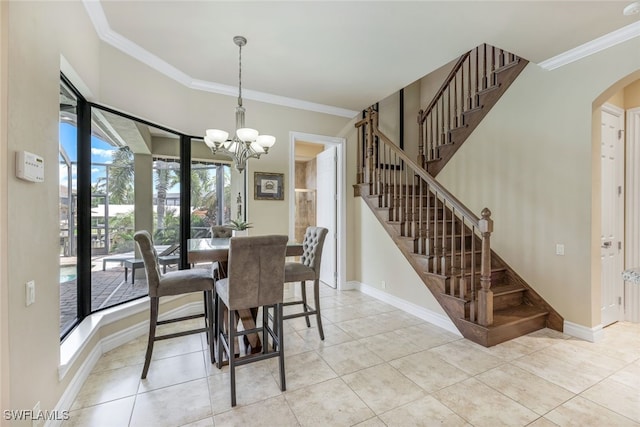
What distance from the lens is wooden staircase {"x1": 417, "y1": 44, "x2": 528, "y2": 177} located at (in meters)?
3.77

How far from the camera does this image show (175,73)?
137 inches

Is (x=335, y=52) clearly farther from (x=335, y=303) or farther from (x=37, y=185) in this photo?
(x=335, y=303)

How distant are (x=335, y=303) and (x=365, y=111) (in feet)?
10.4

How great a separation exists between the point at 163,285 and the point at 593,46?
460 cm

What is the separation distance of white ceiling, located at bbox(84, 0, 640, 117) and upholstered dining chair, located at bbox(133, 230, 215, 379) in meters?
1.93

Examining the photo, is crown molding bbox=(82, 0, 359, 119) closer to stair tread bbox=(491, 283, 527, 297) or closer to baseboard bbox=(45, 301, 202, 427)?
baseboard bbox=(45, 301, 202, 427)

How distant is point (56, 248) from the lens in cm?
187

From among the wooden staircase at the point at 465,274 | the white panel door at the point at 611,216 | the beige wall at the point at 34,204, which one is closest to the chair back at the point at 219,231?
the beige wall at the point at 34,204


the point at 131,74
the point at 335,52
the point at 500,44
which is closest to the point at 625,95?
the point at 500,44

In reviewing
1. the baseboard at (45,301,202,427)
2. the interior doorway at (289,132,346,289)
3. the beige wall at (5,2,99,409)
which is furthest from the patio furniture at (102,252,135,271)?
the interior doorway at (289,132,346,289)

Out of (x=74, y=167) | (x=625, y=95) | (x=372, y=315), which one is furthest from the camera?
(x=372, y=315)

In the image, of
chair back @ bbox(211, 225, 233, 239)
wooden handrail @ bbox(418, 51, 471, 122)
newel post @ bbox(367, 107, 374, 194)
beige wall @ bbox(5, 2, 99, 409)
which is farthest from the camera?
newel post @ bbox(367, 107, 374, 194)

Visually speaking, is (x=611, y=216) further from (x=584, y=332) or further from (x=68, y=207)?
(x=68, y=207)

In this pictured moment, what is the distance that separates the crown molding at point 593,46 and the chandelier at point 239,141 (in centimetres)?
316
